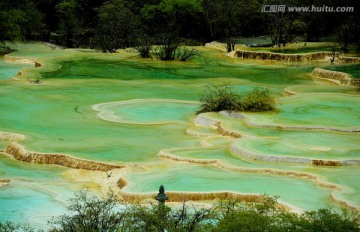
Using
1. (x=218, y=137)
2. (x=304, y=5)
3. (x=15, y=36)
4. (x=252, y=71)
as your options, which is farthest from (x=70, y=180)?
(x=304, y=5)

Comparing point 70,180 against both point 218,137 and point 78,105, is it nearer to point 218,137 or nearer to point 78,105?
point 218,137

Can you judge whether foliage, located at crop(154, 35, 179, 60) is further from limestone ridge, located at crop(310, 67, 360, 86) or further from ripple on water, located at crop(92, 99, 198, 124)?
ripple on water, located at crop(92, 99, 198, 124)

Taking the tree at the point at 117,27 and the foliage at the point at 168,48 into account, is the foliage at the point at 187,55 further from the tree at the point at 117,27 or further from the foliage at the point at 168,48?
the tree at the point at 117,27

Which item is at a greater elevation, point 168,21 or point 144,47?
point 168,21

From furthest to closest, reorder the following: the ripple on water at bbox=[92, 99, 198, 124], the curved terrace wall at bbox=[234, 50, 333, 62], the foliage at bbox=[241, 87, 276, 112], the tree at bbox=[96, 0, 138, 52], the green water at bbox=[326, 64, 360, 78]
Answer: the tree at bbox=[96, 0, 138, 52]
the curved terrace wall at bbox=[234, 50, 333, 62]
the green water at bbox=[326, 64, 360, 78]
the foliage at bbox=[241, 87, 276, 112]
the ripple on water at bbox=[92, 99, 198, 124]

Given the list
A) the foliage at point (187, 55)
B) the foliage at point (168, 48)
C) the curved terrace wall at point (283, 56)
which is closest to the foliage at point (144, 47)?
the foliage at point (168, 48)

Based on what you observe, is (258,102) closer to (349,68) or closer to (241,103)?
(241,103)

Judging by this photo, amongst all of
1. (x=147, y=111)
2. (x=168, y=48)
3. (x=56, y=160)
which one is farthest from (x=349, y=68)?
(x=56, y=160)

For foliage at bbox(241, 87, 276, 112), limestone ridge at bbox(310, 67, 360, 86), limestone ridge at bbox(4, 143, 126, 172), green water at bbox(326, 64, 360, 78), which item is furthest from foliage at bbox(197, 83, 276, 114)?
green water at bbox(326, 64, 360, 78)
